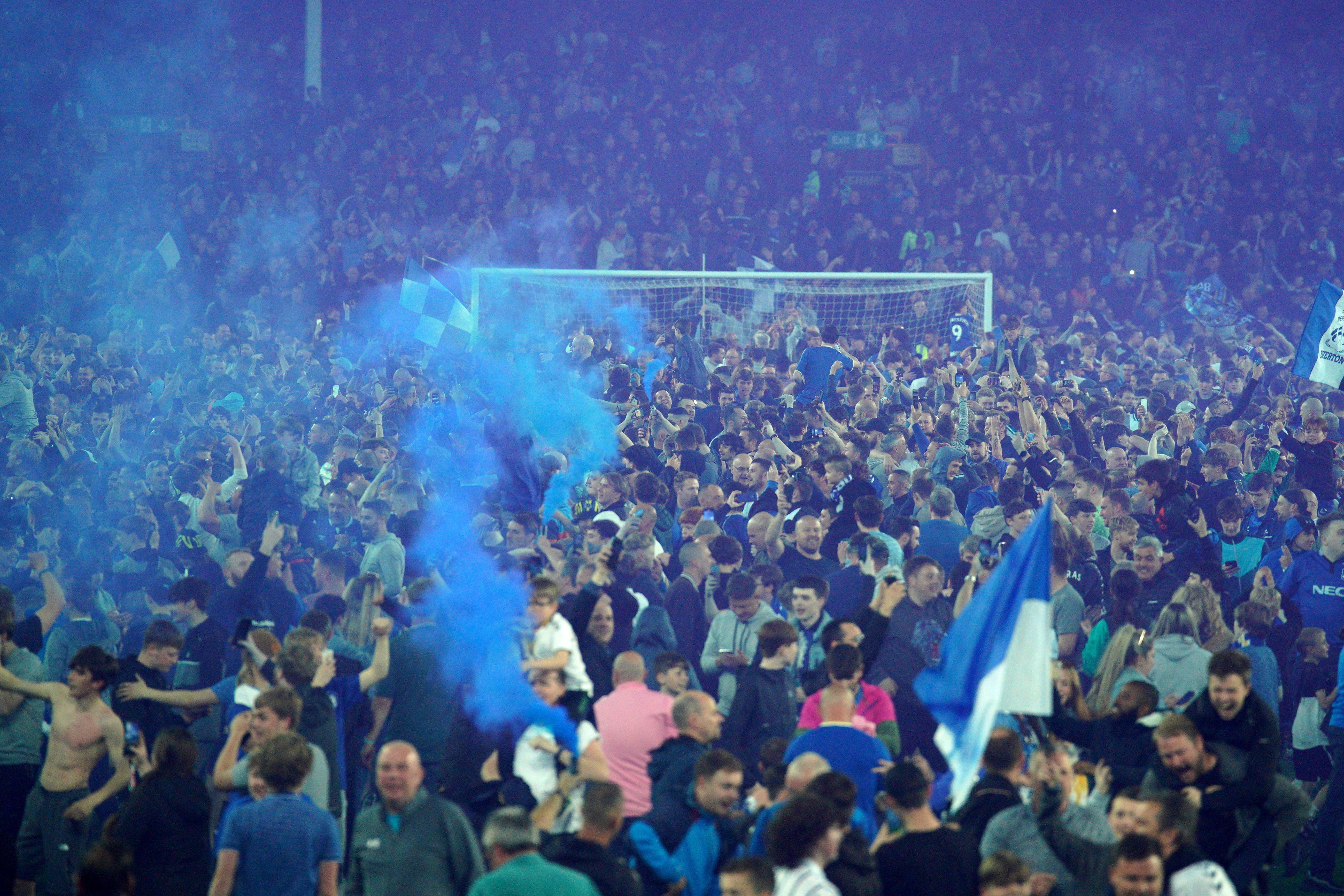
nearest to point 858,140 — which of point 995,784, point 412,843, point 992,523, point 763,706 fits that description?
point 992,523

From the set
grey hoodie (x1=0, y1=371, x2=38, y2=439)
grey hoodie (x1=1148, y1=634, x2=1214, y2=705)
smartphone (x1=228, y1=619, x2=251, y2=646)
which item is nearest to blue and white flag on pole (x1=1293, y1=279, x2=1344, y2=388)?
grey hoodie (x1=1148, y1=634, x2=1214, y2=705)

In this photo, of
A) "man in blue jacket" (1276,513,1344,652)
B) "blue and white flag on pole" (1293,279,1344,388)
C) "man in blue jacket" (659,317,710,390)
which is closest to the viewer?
"man in blue jacket" (1276,513,1344,652)

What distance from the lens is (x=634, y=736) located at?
5.98 meters

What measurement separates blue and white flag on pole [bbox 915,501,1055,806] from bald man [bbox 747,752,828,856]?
55 cm

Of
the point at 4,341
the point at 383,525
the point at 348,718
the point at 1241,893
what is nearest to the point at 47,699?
the point at 348,718

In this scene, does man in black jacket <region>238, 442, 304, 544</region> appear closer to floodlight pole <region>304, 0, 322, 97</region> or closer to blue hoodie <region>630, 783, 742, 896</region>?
blue hoodie <region>630, 783, 742, 896</region>

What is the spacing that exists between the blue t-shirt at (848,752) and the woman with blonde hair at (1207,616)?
8.71ft

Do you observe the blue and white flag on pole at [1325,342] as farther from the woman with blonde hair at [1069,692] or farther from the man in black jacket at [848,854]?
the man in black jacket at [848,854]

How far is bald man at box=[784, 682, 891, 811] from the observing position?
18.2ft

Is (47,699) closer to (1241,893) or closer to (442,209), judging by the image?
(1241,893)

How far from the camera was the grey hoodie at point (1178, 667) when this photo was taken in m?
6.78

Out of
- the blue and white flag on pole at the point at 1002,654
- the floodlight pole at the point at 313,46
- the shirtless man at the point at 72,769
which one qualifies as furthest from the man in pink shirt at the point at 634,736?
the floodlight pole at the point at 313,46

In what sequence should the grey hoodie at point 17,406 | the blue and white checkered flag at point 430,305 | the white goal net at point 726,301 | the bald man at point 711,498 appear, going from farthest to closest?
the white goal net at point 726,301, the blue and white checkered flag at point 430,305, the grey hoodie at point 17,406, the bald man at point 711,498

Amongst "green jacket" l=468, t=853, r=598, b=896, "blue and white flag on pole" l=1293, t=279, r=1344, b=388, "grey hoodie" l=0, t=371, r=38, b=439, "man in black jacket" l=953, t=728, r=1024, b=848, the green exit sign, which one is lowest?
"green jacket" l=468, t=853, r=598, b=896
